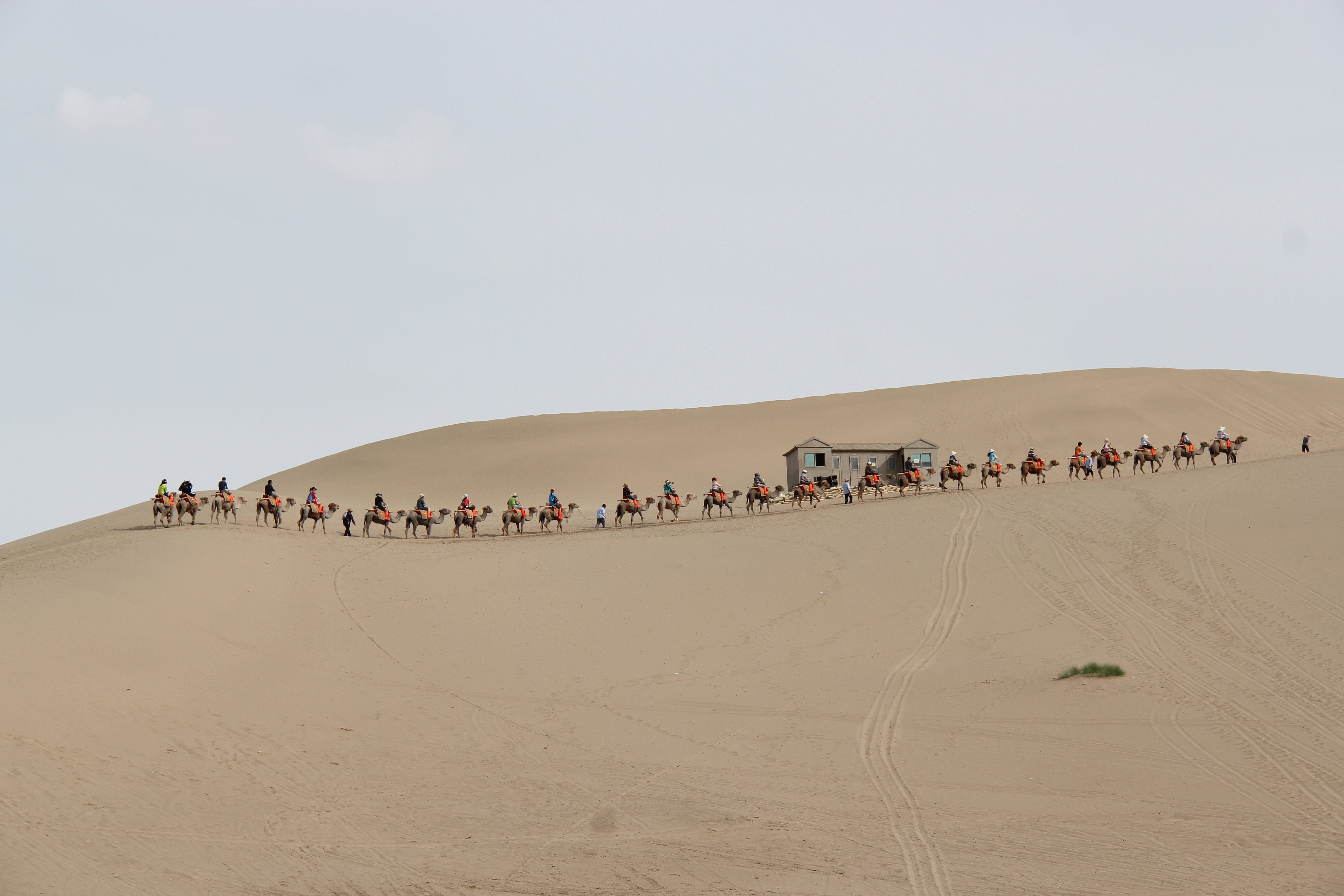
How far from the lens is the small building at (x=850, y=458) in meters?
45.6

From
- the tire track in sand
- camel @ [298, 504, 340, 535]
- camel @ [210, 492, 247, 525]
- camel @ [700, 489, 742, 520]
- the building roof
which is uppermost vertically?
the building roof

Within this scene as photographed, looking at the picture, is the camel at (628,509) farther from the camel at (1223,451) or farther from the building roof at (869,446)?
the camel at (1223,451)

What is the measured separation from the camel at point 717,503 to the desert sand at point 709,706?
543cm

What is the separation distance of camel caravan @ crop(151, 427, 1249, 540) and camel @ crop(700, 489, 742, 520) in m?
0.06

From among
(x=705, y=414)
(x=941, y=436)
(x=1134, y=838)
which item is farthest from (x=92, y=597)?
(x=705, y=414)

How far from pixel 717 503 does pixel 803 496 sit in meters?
3.41

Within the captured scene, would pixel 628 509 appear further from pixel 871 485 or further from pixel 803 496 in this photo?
pixel 871 485

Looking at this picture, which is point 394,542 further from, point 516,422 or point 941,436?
point 516,422

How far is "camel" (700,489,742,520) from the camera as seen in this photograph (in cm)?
3838

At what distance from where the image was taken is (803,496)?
1561 inches

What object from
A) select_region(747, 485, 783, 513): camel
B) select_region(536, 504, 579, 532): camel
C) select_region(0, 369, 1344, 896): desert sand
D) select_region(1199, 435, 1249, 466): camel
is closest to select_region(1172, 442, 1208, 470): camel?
select_region(1199, 435, 1249, 466): camel

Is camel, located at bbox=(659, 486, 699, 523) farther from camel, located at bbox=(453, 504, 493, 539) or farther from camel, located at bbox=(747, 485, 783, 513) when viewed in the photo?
camel, located at bbox=(453, 504, 493, 539)

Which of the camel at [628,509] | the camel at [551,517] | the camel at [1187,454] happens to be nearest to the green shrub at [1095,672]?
the camel at [628,509]

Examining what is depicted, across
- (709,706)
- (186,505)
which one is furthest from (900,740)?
(186,505)
